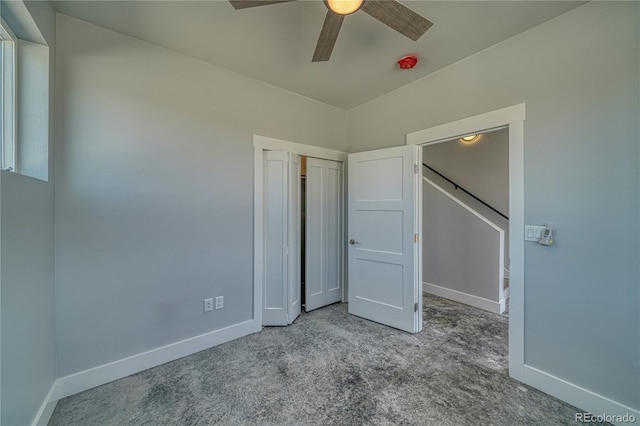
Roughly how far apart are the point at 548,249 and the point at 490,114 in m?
1.14

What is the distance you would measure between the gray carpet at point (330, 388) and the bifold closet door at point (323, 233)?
0.77 metres

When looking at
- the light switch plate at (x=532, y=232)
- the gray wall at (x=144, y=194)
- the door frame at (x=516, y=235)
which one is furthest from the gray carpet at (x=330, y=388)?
the light switch plate at (x=532, y=232)

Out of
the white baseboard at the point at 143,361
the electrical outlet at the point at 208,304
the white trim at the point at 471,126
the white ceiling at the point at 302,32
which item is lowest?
the white baseboard at the point at 143,361

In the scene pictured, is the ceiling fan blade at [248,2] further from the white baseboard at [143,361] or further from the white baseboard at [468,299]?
the white baseboard at [468,299]

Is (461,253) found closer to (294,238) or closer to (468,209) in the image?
(468,209)

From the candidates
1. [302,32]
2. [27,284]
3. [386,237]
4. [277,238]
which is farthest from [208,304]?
[302,32]

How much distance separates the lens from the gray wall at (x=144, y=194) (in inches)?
70.3

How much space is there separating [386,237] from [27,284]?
→ 2735 millimetres

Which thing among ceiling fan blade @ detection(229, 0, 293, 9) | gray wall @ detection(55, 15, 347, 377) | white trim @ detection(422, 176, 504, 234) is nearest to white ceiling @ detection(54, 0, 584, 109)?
gray wall @ detection(55, 15, 347, 377)

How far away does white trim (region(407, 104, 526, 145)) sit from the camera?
6.34 ft

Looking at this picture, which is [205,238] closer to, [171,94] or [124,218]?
[124,218]

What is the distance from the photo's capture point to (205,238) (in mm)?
2346

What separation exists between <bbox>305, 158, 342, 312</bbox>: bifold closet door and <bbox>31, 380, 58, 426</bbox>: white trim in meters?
2.17

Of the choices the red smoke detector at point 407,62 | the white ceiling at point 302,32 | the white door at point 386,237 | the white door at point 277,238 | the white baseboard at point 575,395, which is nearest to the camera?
the white baseboard at point 575,395
